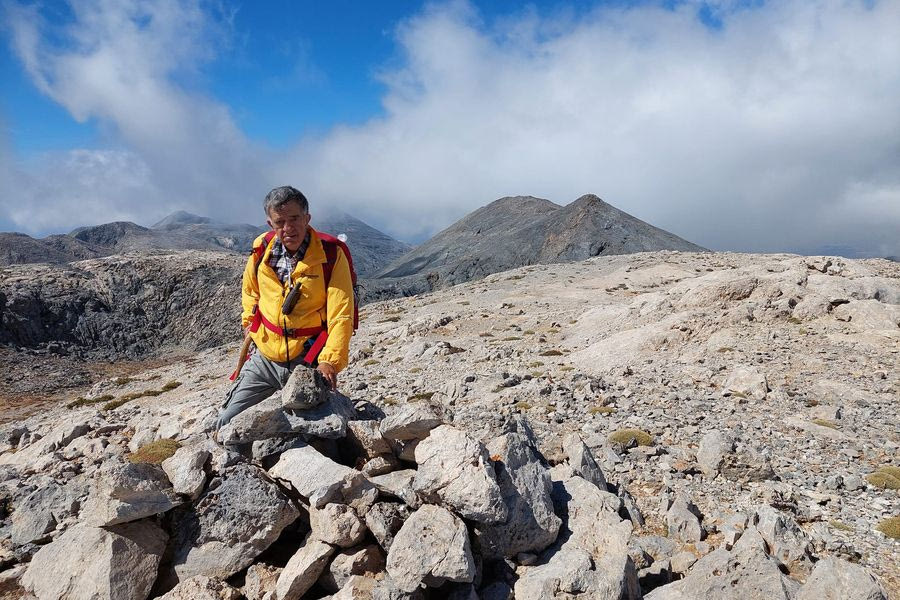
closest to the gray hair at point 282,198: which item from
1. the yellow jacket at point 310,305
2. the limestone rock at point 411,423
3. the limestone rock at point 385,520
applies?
the yellow jacket at point 310,305

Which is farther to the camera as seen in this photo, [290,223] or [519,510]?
[290,223]

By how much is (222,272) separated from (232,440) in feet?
246

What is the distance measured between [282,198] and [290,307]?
1.34 metres

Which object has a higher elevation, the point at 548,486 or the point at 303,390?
the point at 303,390

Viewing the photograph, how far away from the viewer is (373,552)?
16.0 ft

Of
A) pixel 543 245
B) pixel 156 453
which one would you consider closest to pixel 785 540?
pixel 156 453

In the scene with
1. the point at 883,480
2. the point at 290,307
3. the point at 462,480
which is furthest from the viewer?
the point at 883,480

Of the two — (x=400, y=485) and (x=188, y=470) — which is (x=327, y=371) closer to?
(x=400, y=485)

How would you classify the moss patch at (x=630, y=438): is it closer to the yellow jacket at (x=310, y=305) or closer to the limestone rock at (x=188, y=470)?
the yellow jacket at (x=310, y=305)

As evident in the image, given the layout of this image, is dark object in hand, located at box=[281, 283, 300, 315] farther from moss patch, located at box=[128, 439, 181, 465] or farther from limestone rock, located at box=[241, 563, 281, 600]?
limestone rock, located at box=[241, 563, 281, 600]

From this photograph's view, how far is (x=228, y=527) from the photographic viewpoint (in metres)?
4.89

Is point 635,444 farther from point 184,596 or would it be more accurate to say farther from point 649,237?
point 649,237

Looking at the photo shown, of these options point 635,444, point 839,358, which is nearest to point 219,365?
point 635,444

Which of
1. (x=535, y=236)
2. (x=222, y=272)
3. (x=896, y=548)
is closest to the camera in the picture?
(x=896, y=548)
